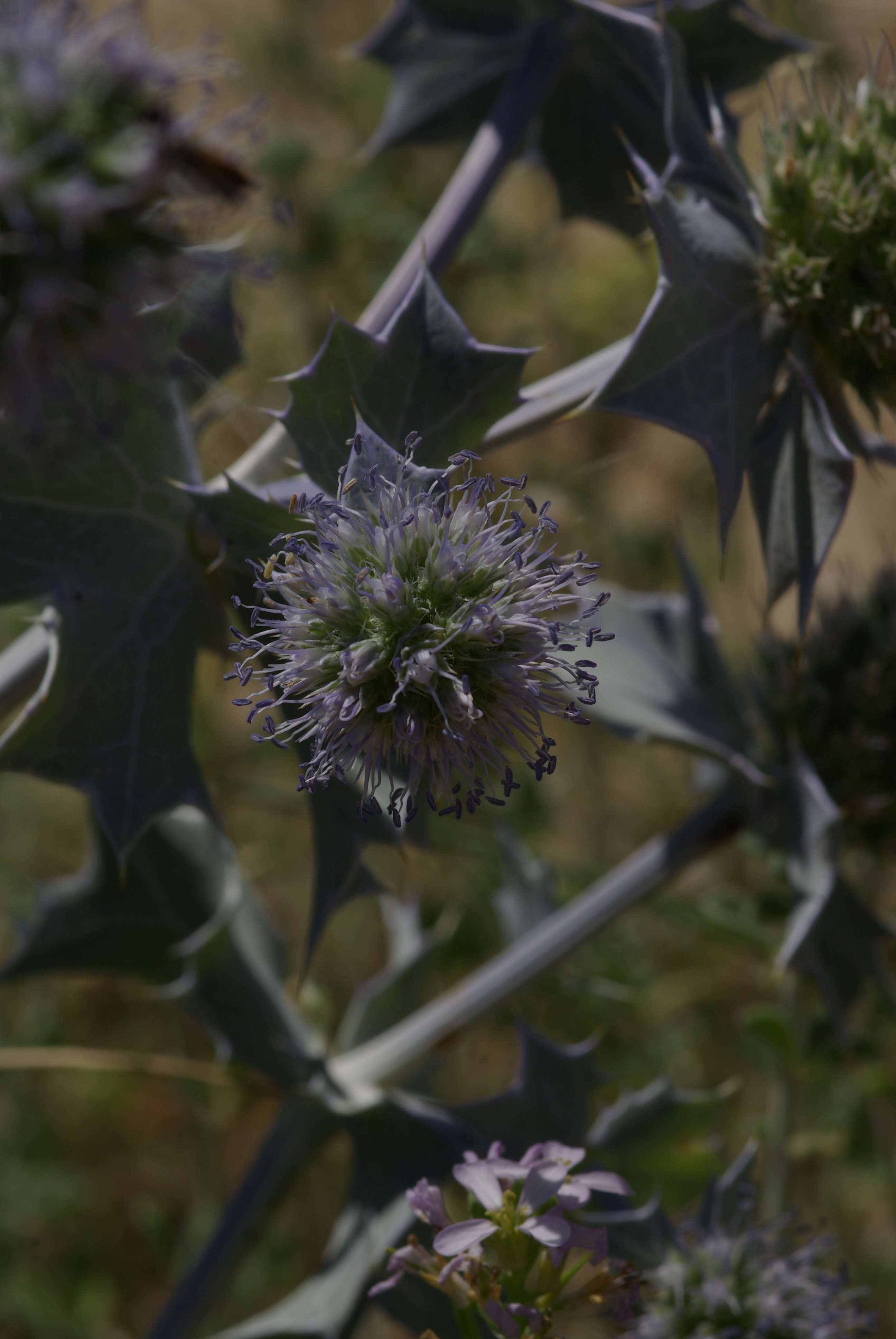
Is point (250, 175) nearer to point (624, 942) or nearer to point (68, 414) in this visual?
point (68, 414)

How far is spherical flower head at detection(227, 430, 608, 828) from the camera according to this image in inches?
39.5

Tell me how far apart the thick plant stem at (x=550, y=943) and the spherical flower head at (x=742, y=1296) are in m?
0.39

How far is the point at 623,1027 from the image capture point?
2609mm

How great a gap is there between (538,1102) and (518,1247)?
481 millimetres

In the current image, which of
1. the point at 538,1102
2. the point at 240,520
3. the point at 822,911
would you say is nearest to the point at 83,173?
the point at 240,520

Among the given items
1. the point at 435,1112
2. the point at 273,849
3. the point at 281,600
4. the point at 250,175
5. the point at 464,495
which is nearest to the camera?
the point at 250,175

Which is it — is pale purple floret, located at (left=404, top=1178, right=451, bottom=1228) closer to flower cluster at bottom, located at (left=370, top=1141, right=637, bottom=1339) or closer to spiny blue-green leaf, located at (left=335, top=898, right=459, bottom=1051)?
flower cluster at bottom, located at (left=370, top=1141, right=637, bottom=1339)

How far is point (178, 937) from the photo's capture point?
1.77 meters

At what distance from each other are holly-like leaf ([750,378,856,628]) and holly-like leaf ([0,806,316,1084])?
0.83 meters

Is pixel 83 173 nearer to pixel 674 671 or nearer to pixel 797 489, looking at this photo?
pixel 797 489

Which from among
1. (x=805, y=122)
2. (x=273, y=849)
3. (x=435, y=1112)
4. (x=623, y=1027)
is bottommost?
(x=273, y=849)

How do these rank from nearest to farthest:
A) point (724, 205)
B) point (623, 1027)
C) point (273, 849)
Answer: point (724, 205) < point (623, 1027) < point (273, 849)

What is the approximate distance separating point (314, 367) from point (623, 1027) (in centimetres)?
190

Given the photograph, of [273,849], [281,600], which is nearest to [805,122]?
[281,600]
